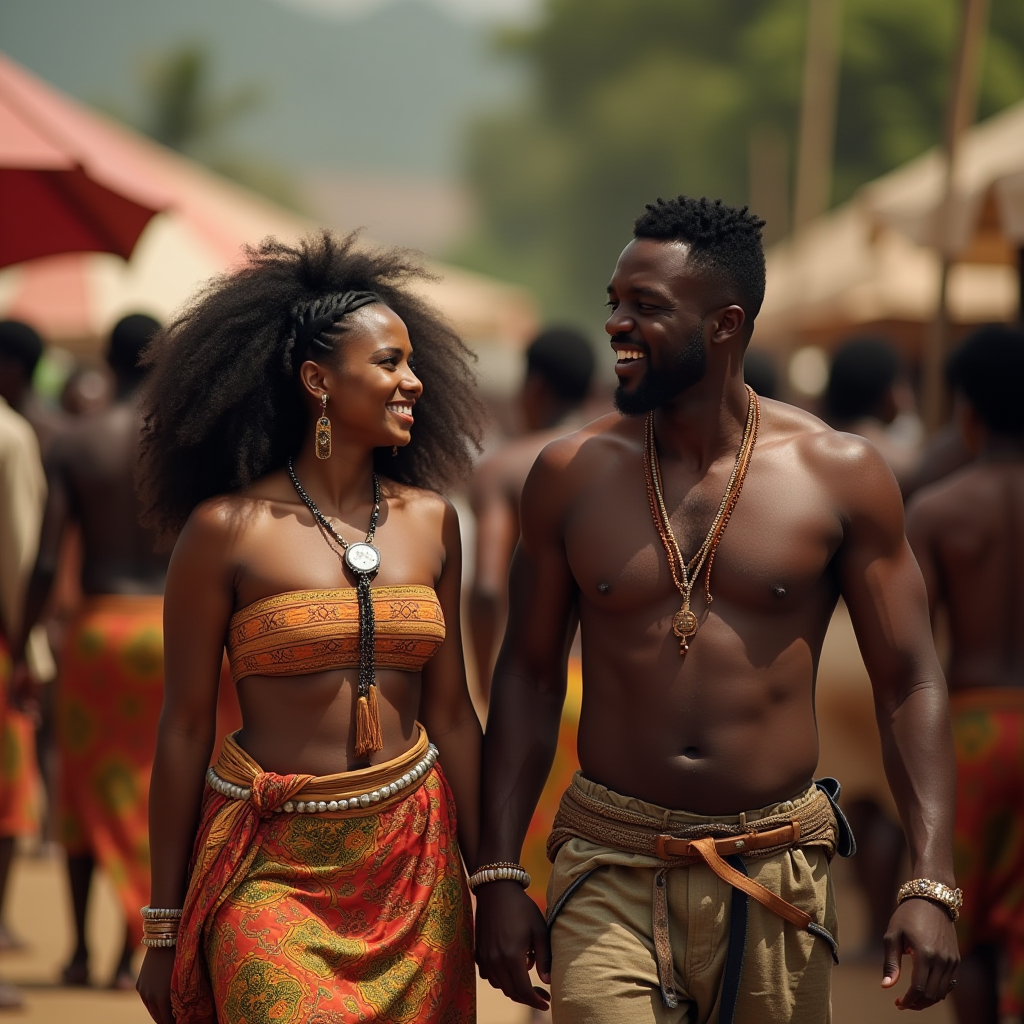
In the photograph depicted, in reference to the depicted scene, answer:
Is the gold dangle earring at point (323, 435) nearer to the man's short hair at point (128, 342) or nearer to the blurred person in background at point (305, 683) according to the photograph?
the blurred person in background at point (305, 683)

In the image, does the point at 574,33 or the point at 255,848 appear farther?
the point at 574,33

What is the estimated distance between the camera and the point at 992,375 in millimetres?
5598

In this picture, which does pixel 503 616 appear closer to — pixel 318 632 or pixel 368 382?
pixel 368 382

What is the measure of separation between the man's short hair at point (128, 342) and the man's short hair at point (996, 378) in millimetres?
2990

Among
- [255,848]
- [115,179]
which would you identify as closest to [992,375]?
[255,848]

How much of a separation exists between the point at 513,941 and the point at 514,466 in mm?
3383

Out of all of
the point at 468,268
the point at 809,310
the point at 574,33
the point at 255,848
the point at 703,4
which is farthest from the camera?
the point at 468,268

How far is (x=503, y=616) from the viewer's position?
24.1 feet

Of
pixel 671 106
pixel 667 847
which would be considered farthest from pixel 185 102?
pixel 667 847

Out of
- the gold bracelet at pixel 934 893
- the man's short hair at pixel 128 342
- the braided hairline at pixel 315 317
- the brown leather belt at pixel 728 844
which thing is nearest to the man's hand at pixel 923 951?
the gold bracelet at pixel 934 893

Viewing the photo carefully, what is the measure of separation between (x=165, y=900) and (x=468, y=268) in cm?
10394

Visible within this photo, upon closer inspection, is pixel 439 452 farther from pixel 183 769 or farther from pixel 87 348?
pixel 87 348

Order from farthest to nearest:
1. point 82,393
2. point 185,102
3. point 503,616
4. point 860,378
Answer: point 185,102 → point 82,393 → point 860,378 → point 503,616

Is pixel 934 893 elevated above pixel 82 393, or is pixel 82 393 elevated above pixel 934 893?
pixel 934 893
